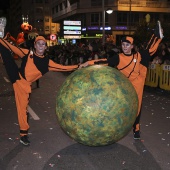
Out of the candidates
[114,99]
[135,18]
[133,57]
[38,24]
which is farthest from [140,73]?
[38,24]

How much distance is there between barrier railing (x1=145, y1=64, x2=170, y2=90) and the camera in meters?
12.1

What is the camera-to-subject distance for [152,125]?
7.04 meters

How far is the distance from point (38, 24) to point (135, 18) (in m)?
52.2

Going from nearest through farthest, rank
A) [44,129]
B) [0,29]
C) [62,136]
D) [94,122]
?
[94,122], [0,29], [62,136], [44,129]

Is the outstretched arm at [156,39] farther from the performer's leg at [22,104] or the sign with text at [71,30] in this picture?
the sign with text at [71,30]

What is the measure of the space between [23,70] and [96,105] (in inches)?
70.6

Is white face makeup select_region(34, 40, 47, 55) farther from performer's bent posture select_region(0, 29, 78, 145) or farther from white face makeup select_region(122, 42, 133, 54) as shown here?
white face makeup select_region(122, 42, 133, 54)

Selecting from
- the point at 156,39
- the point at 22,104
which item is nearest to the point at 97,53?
the point at 156,39

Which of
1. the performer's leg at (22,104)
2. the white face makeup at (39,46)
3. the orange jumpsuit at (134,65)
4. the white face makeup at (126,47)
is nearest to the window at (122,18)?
the orange jumpsuit at (134,65)

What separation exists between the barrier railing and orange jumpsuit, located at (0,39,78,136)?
24.6ft

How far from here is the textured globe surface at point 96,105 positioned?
4.47 metres

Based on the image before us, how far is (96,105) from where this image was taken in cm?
443

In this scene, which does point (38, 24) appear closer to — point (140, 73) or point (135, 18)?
point (135, 18)

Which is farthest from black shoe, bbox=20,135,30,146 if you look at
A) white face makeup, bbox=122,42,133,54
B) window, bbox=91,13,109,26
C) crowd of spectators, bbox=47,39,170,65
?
window, bbox=91,13,109,26
